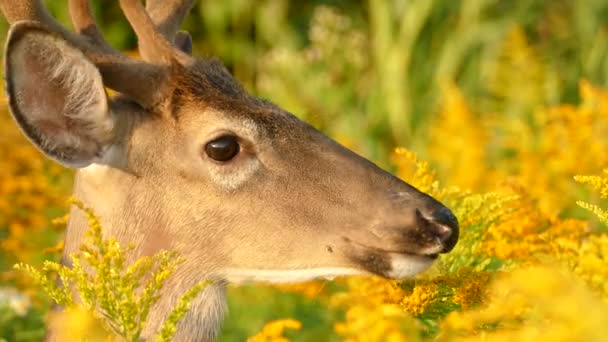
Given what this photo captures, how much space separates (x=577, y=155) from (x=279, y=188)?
124 inches

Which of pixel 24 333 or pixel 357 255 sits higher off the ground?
pixel 24 333

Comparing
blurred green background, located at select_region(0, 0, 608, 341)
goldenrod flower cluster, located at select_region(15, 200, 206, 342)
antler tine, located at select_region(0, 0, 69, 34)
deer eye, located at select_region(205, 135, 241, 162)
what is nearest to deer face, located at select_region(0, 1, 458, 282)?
deer eye, located at select_region(205, 135, 241, 162)

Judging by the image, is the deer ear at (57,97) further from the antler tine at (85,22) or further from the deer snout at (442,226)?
the deer snout at (442,226)

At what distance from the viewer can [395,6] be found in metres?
10.7

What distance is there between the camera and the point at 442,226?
3.87 m

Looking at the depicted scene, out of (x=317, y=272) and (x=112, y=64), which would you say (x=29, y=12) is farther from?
(x=317, y=272)

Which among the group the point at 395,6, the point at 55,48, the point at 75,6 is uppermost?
the point at 395,6

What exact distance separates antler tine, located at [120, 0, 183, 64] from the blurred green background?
4.17 metres

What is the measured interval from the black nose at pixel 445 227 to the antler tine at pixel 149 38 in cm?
106

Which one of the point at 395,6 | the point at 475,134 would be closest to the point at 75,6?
the point at 475,134

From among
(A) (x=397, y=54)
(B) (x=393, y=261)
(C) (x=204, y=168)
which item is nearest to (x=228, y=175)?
(C) (x=204, y=168)

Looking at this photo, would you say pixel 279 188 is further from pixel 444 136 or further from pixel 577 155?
pixel 444 136

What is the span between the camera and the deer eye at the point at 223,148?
4172 millimetres

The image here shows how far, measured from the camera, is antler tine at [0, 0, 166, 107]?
4.20 metres
